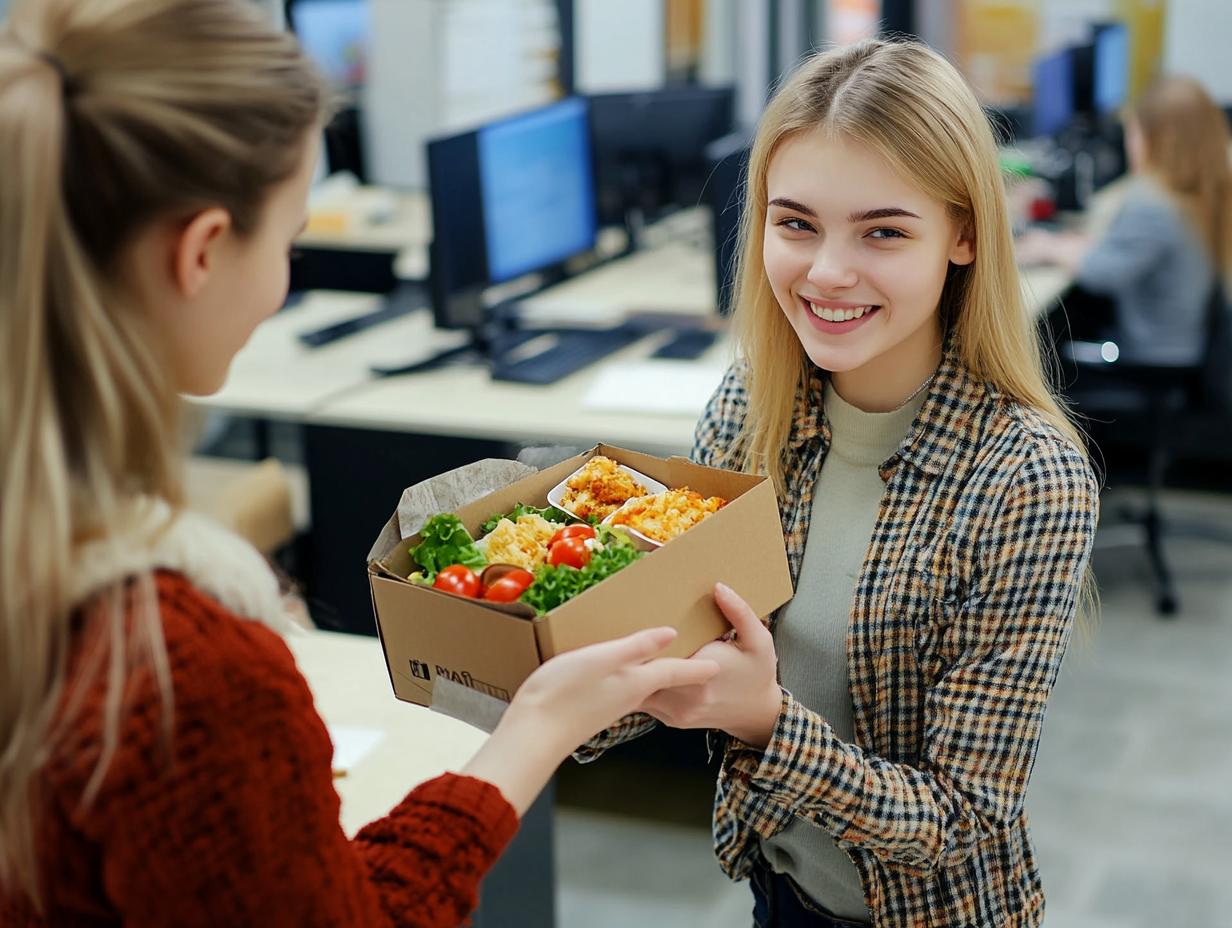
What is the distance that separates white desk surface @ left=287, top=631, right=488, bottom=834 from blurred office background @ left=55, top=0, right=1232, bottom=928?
10.8 inches

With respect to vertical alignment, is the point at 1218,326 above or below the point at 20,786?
below

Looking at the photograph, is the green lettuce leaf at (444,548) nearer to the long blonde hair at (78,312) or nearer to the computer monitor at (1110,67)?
the long blonde hair at (78,312)

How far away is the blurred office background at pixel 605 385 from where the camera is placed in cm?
284

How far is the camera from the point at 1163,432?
384cm

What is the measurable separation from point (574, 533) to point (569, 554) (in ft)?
0.17

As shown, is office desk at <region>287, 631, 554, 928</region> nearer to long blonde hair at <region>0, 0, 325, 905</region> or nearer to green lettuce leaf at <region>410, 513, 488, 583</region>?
green lettuce leaf at <region>410, 513, 488, 583</region>

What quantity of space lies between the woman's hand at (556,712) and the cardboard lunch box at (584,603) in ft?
A: 0.08

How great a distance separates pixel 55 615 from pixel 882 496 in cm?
81

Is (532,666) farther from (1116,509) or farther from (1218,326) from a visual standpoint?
(1116,509)

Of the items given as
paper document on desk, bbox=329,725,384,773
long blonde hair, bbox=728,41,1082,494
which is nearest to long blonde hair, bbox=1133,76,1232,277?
long blonde hair, bbox=728,41,1082,494

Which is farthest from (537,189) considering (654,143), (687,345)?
(654,143)

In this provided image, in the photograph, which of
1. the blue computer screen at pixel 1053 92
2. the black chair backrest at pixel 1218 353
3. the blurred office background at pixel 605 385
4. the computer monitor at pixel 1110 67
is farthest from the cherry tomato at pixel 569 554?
the computer monitor at pixel 1110 67

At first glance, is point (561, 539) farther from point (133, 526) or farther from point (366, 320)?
point (366, 320)

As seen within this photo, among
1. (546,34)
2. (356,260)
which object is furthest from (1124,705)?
(546,34)
